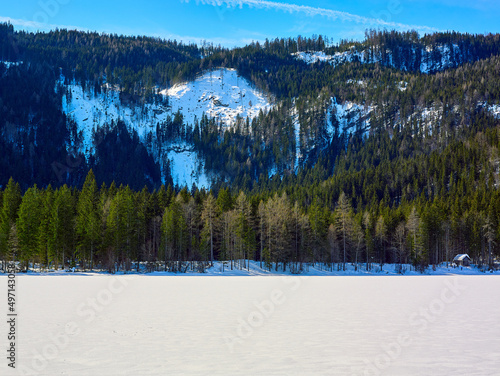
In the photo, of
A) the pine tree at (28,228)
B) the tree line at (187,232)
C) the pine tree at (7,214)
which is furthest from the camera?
the tree line at (187,232)

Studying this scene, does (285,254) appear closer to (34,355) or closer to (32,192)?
(32,192)

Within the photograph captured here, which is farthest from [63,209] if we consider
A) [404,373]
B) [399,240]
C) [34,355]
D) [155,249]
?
[399,240]

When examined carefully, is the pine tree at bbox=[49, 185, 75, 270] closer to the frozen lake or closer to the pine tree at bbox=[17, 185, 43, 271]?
the pine tree at bbox=[17, 185, 43, 271]

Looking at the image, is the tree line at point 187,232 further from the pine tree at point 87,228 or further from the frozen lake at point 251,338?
the frozen lake at point 251,338

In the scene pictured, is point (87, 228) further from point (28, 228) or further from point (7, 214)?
point (7, 214)

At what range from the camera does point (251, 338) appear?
50.3 ft

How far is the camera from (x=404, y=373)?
429 inches

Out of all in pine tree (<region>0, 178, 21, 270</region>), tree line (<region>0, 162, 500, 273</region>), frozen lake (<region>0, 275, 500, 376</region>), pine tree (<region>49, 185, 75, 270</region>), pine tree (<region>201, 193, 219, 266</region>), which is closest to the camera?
frozen lake (<region>0, 275, 500, 376</region>)

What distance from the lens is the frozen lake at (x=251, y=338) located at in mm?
11320

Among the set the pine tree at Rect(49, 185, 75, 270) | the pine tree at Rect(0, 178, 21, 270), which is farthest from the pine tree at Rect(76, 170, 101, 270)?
the pine tree at Rect(0, 178, 21, 270)

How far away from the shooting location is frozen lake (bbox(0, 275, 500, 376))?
446 inches

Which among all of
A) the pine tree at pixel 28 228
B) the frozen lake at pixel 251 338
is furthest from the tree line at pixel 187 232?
the frozen lake at pixel 251 338

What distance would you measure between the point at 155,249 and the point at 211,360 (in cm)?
7360

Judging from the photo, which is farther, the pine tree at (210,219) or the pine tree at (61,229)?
the pine tree at (210,219)
